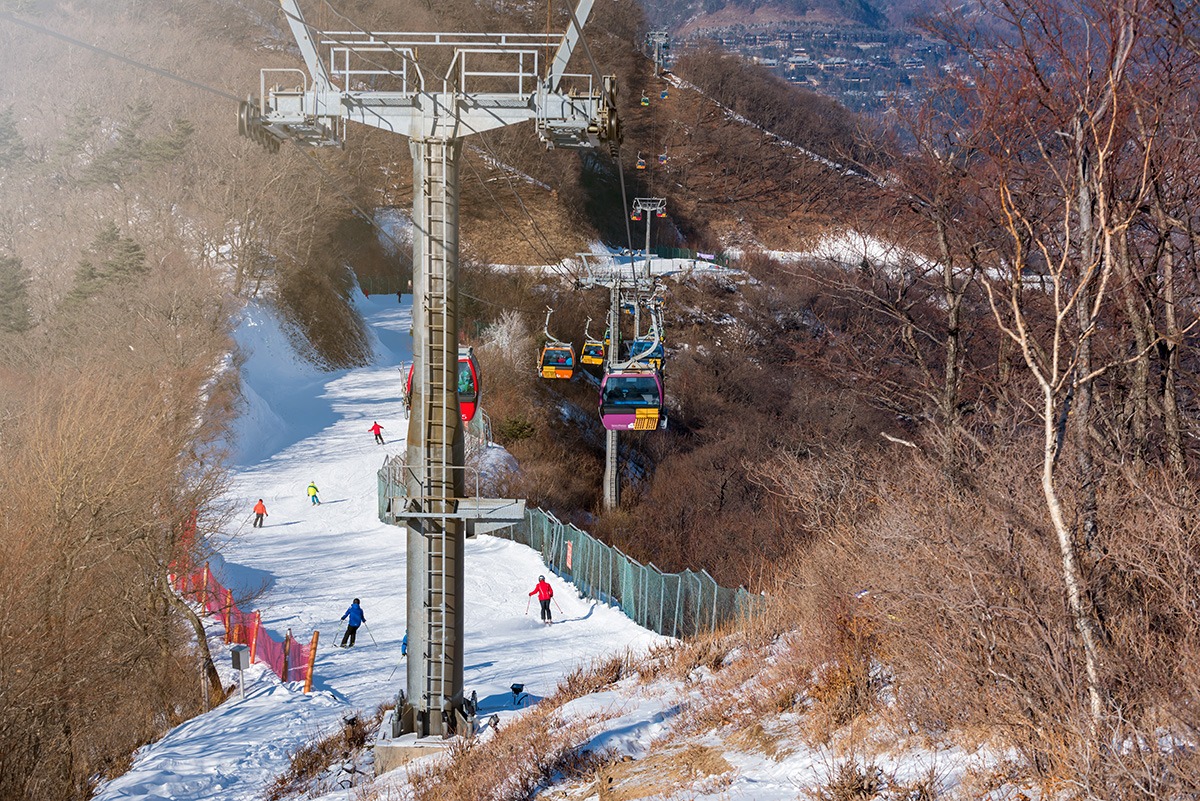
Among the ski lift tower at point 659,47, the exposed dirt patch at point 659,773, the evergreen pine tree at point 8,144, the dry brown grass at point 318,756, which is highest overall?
the ski lift tower at point 659,47

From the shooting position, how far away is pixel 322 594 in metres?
22.5

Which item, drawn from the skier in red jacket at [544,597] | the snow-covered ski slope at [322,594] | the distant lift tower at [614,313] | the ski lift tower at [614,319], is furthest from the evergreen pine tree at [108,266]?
the skier in red jacket at [544,597]

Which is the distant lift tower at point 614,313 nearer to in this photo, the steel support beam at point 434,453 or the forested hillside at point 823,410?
the forested hillside at point 823,410

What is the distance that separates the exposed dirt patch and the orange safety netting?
959cm

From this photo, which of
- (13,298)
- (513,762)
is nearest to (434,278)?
(513,762)

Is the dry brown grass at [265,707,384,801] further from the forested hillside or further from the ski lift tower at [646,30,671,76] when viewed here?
the ski lift tower at [646,30,671,76]

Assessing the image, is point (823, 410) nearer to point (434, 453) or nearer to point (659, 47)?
point (434, 453)

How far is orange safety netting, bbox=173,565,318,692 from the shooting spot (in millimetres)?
17500

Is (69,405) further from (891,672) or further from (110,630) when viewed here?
(891,672)

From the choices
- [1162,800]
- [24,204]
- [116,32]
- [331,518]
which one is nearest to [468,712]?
[1162,800]

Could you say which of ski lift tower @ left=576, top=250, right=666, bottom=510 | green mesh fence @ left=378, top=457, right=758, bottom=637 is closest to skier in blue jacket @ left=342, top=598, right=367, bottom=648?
green mesh fence @ left=378, top=457, right=758, bottom=637

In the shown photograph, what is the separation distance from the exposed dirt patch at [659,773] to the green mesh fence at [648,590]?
1248cm

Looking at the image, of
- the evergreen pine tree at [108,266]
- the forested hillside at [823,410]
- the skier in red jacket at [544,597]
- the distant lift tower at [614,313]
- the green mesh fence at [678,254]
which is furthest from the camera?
the green mesh fence at [678,254]

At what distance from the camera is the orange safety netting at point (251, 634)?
57.4 ft
